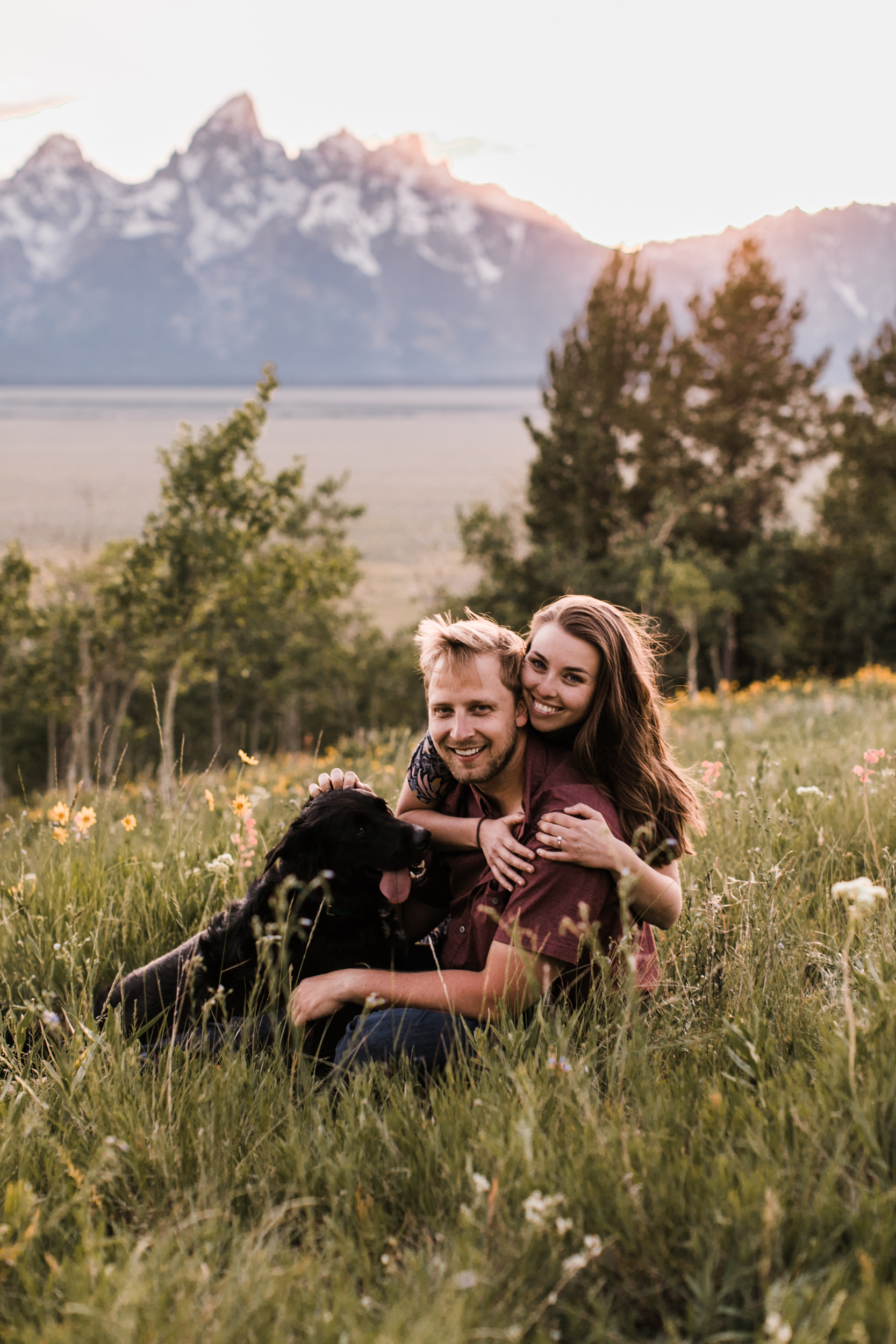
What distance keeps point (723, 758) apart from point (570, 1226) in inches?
174

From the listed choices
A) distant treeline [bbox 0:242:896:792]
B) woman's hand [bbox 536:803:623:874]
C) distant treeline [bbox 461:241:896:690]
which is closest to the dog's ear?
woman's hand [bbox 536:803:623:874]

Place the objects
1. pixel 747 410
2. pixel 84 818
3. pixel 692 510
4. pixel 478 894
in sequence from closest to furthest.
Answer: pixel 478 894 < pixel 84 818 < pixel 747 410 < pixel 692 510

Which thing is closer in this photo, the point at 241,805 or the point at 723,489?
the point at 241,805

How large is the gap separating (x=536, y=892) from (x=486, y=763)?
544 mm

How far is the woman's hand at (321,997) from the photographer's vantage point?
2.70 m

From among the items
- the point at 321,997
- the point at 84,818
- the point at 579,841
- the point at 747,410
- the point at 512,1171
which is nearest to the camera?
the point at 512,1171

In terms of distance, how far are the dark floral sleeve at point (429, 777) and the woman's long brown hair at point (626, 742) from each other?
0.55 m

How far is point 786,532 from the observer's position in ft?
144

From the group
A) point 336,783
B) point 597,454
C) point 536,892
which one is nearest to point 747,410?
point 597,454

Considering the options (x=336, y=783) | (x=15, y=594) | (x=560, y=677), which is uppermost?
(x=560, y=677)

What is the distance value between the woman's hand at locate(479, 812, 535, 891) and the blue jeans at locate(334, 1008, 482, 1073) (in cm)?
42

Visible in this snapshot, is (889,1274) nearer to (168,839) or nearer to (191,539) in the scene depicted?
(168,839)

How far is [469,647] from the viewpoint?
293 cm

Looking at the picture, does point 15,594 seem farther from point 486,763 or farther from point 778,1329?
point 778,1329
